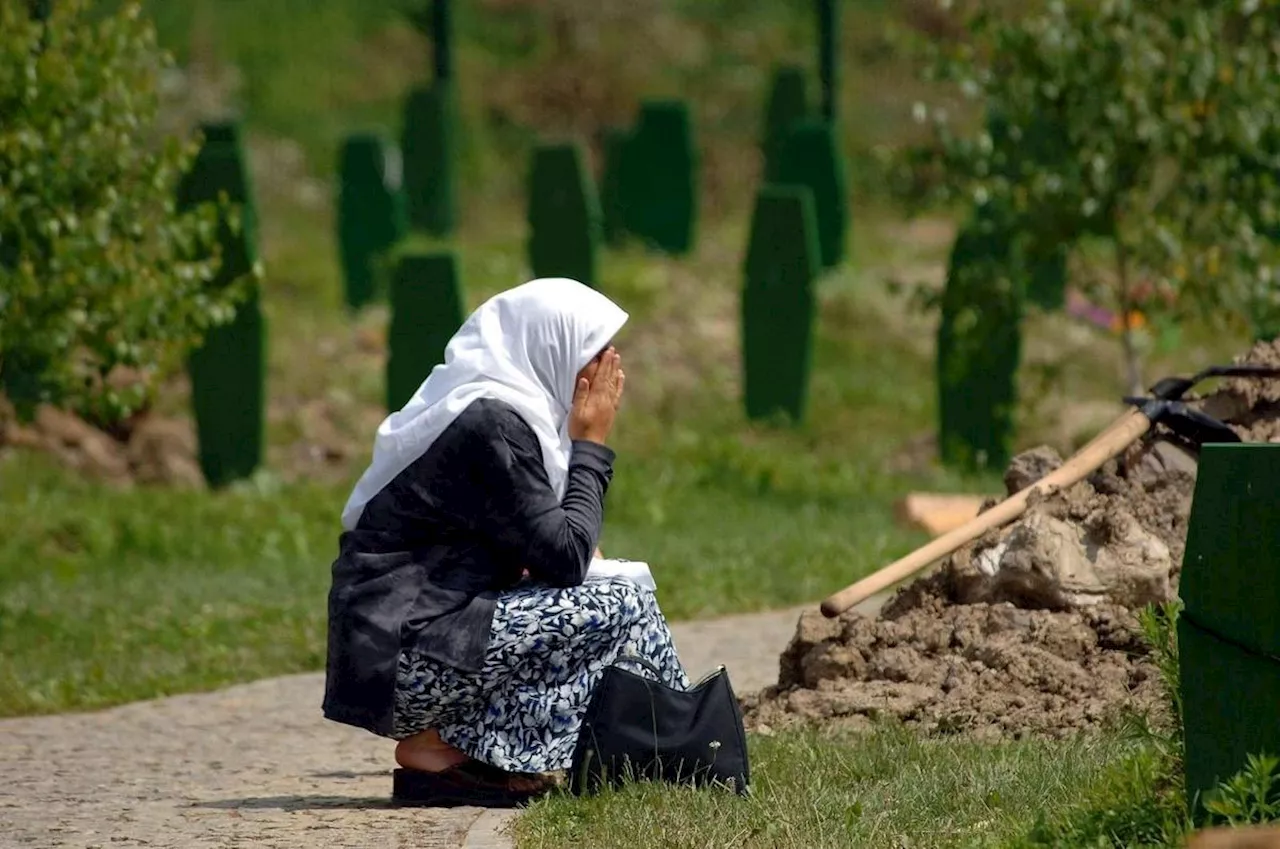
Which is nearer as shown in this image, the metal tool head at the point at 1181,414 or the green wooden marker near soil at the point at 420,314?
the metal tool head at the point at 1181,414

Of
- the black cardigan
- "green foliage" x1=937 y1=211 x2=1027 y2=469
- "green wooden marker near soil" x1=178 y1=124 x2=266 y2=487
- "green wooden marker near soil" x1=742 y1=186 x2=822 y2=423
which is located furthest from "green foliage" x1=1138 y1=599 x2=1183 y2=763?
"green wooden marker near soil" x1=742 y1=186 x2=822 y2=423

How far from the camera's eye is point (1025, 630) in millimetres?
6418

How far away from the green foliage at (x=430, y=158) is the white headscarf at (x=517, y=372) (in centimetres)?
1142

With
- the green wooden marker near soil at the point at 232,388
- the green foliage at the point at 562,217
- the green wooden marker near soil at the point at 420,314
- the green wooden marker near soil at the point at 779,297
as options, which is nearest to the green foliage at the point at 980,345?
the green wooden marker near soil at the point at 779,297

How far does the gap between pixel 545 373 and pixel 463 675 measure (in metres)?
0.74

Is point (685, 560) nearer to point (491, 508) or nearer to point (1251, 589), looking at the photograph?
point (491, 508)

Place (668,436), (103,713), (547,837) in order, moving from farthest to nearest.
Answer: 1. (668,436)
2. (103,713)
3. (547,837)

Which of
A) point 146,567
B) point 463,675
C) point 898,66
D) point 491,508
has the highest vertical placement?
point 898,66

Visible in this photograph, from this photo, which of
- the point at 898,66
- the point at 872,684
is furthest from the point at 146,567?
the point at 898,66

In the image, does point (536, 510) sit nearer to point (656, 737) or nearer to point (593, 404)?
point (593, 404)

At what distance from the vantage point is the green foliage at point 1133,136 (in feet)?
37.6

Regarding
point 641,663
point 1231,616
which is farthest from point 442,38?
point 1231,616

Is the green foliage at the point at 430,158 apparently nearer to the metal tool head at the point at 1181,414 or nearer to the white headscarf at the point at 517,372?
the metal tool head at the point at 1181,414

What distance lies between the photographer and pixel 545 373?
18.1 feet
